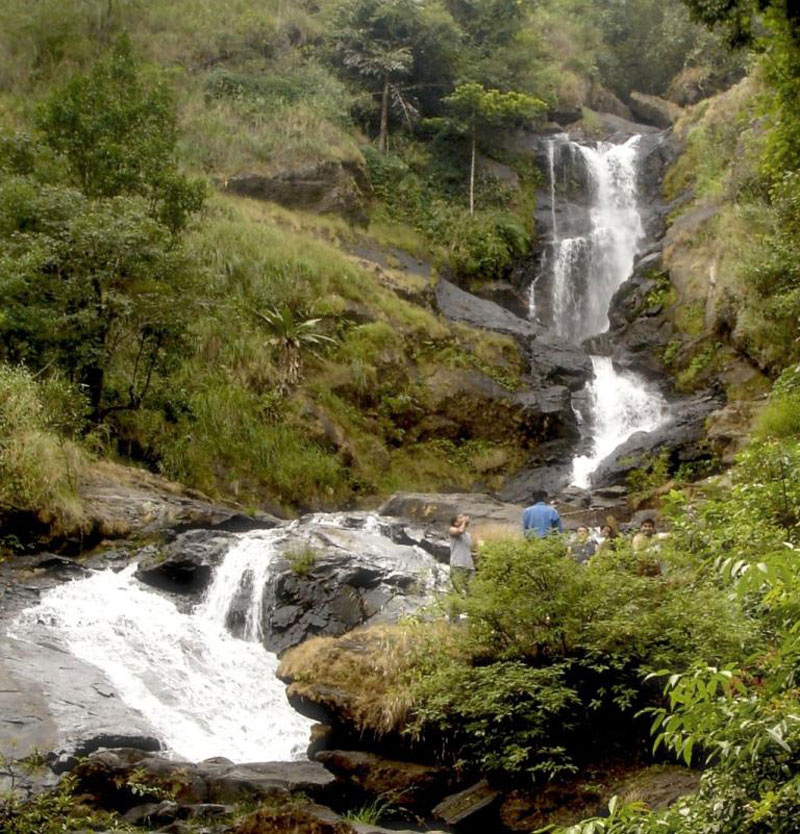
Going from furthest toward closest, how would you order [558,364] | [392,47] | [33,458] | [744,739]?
[392,47], [558,364], [33,458], [744,739]

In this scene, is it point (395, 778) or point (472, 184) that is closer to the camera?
point (395, 778)

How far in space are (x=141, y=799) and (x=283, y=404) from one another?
12186mm

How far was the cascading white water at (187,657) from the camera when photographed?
882cm

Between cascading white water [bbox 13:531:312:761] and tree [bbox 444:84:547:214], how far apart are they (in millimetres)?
19575

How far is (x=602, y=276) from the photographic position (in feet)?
89.0

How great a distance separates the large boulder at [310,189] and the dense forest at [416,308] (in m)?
0.14

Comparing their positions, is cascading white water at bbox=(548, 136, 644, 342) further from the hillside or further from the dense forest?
the hillside

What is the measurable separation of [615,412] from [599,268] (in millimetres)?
7638

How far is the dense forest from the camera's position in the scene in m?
6.77

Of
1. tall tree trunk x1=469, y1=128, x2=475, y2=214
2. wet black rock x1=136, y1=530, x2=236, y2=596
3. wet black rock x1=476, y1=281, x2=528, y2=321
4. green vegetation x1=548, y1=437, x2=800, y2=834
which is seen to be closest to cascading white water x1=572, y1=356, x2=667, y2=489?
wet black rock x1=476, y1=281, x2=528, y2=321

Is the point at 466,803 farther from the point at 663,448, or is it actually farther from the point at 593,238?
the point at 593,238

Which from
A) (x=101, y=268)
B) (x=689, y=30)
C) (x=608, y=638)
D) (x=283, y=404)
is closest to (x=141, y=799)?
(x=608, y=638)

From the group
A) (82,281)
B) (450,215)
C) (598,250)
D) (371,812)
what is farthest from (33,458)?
(598,250)

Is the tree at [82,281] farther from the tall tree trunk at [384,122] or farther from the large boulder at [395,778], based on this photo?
the tall tree trunk at [384,122]
